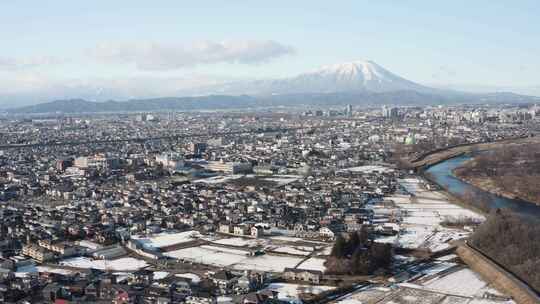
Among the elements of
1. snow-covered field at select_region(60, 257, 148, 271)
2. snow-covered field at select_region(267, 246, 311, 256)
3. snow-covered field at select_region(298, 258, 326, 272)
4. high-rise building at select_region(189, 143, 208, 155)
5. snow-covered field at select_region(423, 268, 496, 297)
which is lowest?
snow-covered field at select_region(423, 268, 496, 297)

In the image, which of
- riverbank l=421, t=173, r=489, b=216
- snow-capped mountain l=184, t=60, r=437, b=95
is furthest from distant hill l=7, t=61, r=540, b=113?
riverbank l=421, t=173, r=489, b=216

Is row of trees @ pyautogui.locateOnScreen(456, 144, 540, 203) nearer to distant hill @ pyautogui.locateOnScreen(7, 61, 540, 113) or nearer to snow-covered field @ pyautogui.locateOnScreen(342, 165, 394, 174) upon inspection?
snow-covered field @ pyautogui.locateOnScreen(342, 165, 394, 174)

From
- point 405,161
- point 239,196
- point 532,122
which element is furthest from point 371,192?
point 532,122

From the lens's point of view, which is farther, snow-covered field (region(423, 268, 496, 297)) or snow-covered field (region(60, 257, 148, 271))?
snow-covered field (region(60, 257, 148, 271))

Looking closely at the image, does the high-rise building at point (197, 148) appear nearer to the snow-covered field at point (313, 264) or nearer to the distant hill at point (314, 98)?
the snow-covered field at point (313, 264)

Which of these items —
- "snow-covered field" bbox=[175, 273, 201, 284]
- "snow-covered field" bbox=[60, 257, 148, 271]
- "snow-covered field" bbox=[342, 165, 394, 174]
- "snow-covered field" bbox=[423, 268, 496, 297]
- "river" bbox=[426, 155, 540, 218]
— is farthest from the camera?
"snow-covered field" bbox=[342, 165, 394, 174]

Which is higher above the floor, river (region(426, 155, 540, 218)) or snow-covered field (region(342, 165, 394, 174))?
snow-covered field (region(342, 165, 394, 174))
